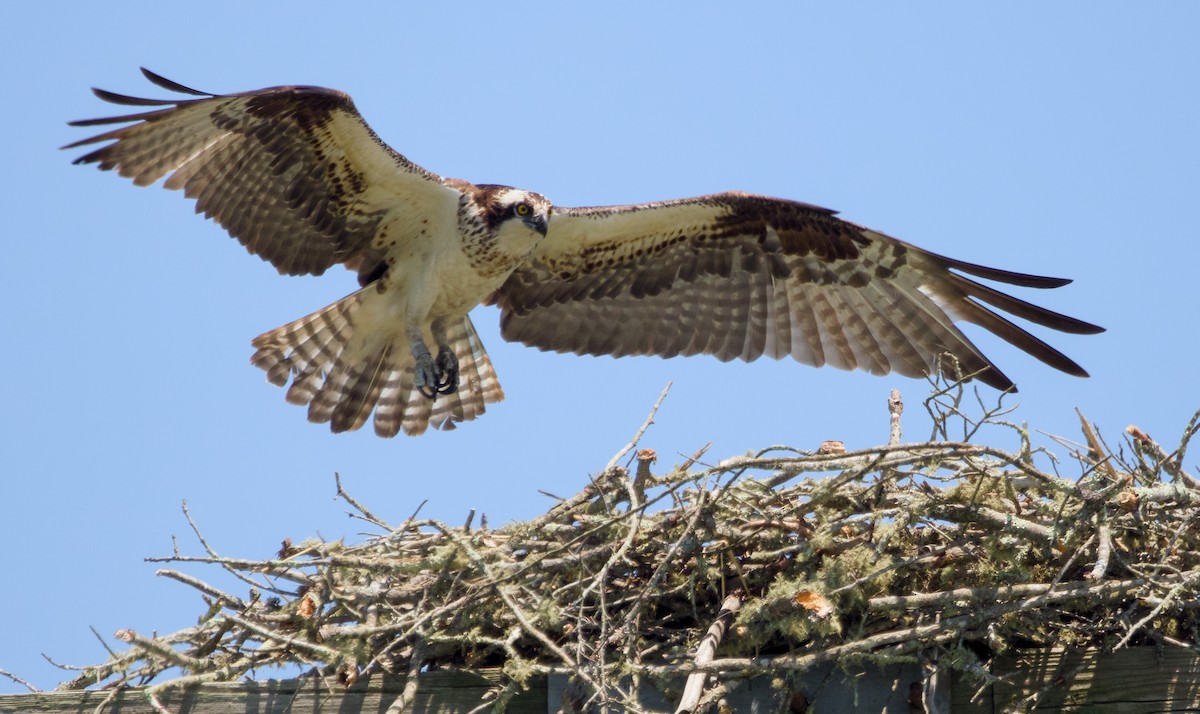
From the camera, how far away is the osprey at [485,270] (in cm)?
584

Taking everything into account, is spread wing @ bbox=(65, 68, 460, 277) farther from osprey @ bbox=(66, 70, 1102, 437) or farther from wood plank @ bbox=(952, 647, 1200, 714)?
wood plank @ bbox=(952, 647, 1200, 714)

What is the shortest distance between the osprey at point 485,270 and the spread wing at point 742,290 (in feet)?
0.03

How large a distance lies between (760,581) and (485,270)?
282 cm

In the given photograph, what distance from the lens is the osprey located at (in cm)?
584

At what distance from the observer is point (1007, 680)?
12.4 feet

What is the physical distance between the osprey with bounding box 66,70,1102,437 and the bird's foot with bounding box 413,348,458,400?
11 millimetres

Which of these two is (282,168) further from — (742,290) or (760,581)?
(760,581)

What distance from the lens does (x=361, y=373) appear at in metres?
6.95

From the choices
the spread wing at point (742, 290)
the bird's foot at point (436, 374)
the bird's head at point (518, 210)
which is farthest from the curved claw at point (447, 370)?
the bird's head at point (518, 210)

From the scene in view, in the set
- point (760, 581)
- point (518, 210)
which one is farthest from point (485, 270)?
point (760, 581)

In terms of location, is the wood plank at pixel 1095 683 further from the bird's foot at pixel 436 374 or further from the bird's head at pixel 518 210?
the bird's foot at pixel 436 374

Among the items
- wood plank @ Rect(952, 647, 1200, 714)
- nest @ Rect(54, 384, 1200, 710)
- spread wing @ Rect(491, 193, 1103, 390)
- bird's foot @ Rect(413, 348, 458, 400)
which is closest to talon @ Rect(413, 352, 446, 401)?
bird's foot @ Rect(413, 348, 458, 400)

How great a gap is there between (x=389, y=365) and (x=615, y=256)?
1.37 m

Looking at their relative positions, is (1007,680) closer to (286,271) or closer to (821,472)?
(821,472)
